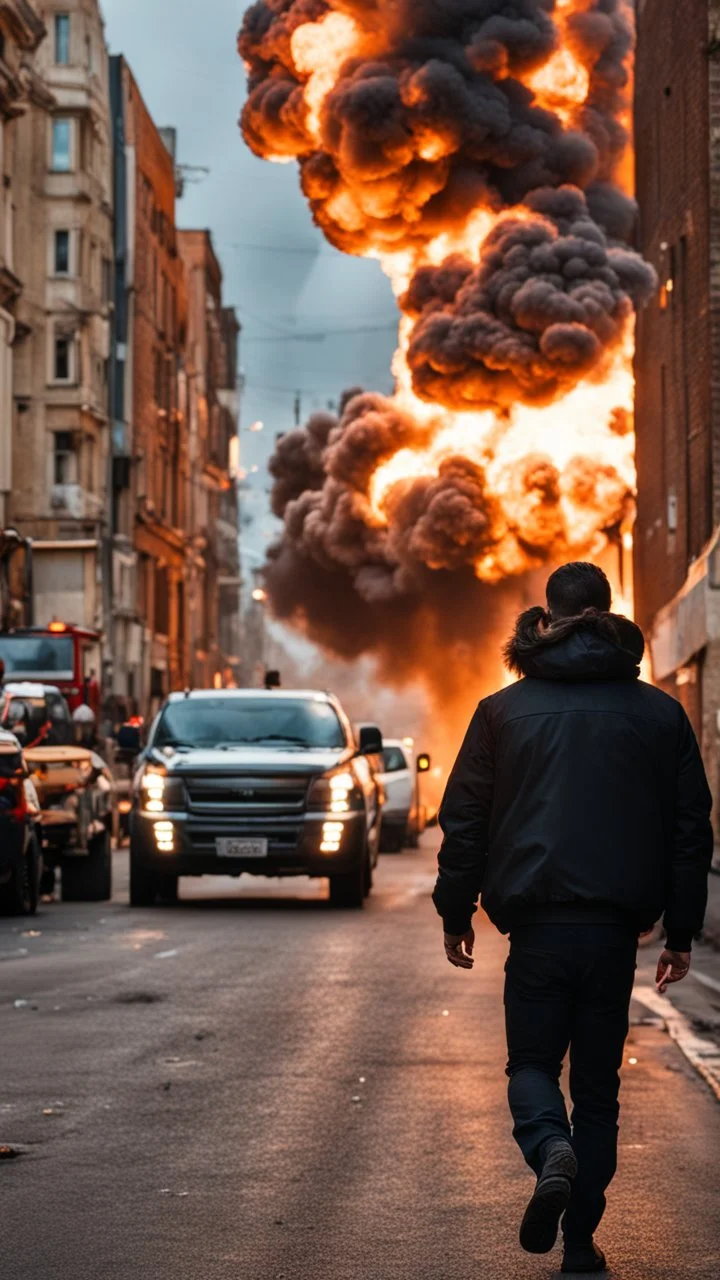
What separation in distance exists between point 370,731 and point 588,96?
1126 inches

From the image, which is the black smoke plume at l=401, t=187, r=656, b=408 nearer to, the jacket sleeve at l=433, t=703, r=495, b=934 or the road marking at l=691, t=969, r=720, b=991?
the road marking at l=691, t=969, r=720, b=991

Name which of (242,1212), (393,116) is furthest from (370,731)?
(393,116)

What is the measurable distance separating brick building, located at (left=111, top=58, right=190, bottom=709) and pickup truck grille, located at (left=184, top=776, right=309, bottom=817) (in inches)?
1743

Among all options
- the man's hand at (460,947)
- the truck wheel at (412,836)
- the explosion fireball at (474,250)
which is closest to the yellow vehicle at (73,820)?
the man's hand at (460,947)

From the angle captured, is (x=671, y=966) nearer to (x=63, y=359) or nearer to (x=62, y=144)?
(x=63, y=359)

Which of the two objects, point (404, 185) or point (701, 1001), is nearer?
point (701, 1001)

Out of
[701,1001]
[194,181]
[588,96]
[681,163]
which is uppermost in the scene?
[194,181]

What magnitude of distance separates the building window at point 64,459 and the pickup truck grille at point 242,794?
44130 mm

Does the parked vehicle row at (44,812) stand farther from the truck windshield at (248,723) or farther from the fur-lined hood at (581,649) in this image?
the fur-lined hood at (581,649)

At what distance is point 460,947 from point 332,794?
13650 millimetres

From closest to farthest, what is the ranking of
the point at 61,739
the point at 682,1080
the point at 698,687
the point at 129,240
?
the point at 682,1080
the point at 61,739
the point at 698,687
the point at 129,240

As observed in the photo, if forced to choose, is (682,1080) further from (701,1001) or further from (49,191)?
(49,191)

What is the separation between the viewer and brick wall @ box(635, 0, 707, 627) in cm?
3450

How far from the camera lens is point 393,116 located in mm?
42031
